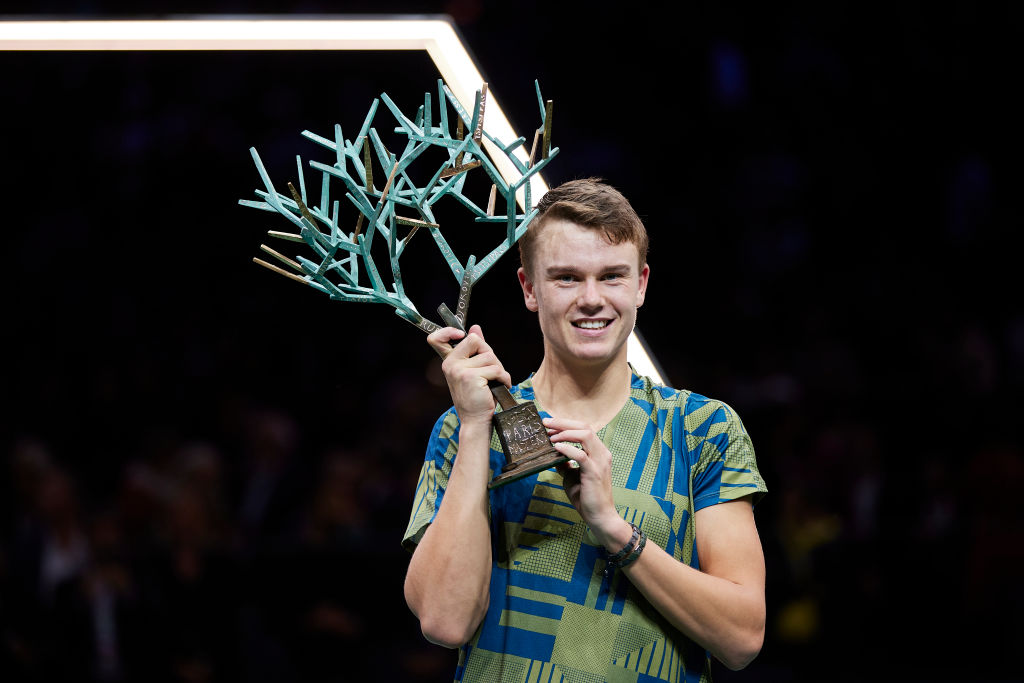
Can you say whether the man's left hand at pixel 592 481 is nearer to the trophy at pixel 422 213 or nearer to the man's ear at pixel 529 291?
the trophy at pixel 422 213

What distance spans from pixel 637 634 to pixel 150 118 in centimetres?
414

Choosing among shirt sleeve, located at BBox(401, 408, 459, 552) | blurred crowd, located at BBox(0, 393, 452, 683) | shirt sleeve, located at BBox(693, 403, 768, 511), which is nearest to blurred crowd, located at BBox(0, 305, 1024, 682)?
blurred crowd, located at BBox(0, 393, 452, 683)

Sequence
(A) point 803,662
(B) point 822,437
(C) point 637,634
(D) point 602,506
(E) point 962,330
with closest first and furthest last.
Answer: (D) point 602,506
(C) point 637,634
(A) point 803,662
(B) point 822,437
(E) point 962,330

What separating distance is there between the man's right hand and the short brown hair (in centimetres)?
22

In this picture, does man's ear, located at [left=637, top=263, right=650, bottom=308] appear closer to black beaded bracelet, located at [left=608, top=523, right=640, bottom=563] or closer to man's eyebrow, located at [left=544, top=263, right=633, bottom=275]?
man's eyebrow, located at [left=544, top=263, right=633, bottom=275]

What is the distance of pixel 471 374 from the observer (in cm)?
148

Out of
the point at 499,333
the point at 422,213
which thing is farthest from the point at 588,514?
the point at 499,333

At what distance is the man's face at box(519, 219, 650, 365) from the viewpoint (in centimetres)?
158

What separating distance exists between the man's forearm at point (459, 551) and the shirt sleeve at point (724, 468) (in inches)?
12.9

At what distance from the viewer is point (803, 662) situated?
11.5 ft

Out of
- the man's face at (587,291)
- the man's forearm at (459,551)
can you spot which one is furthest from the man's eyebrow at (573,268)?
the man's forearm at (459,551)

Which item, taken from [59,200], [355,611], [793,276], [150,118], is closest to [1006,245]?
[793,276]

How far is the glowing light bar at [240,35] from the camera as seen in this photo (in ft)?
5.32

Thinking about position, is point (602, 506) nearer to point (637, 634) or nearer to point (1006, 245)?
point (637, 634)
